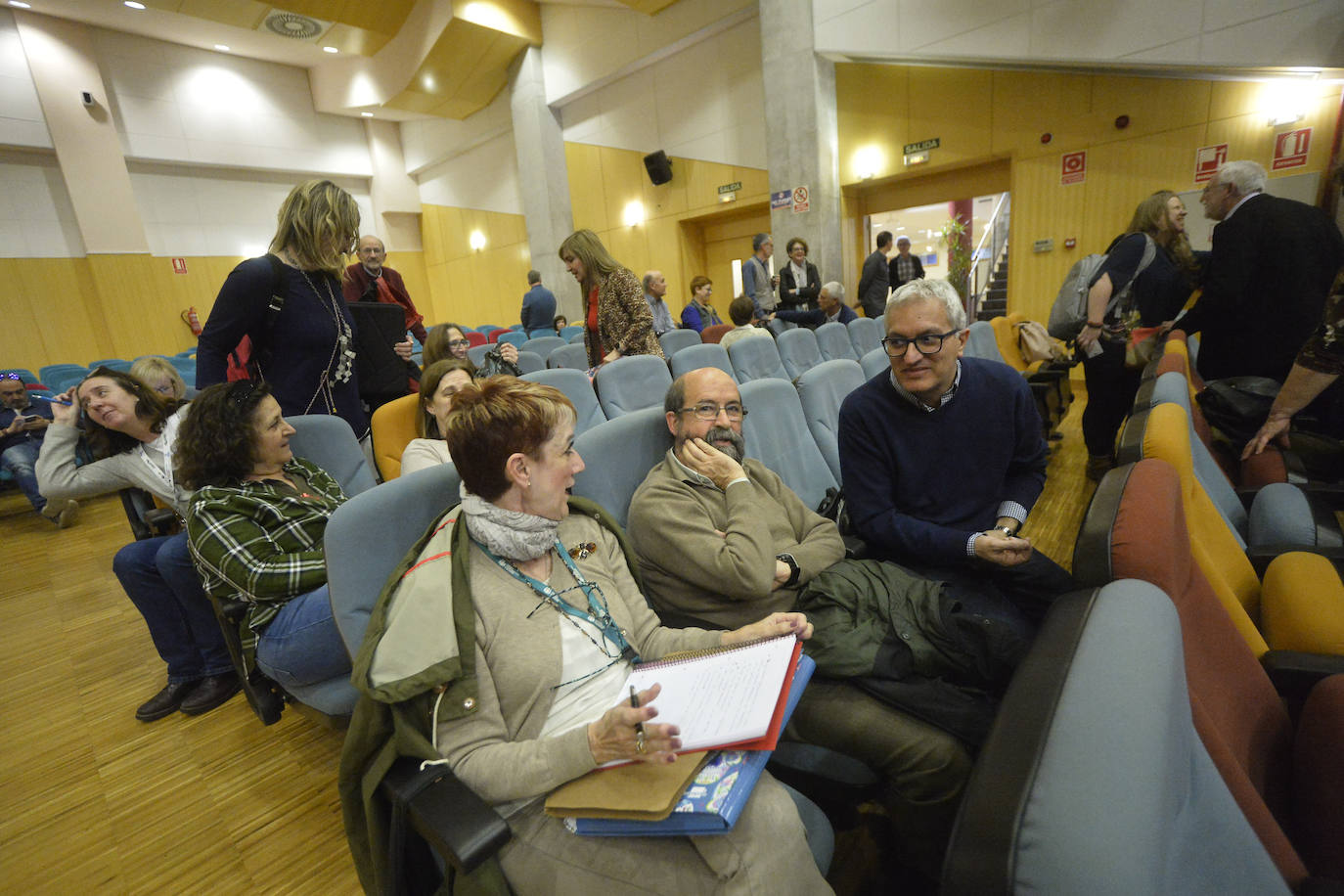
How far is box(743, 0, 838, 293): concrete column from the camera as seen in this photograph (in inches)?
246

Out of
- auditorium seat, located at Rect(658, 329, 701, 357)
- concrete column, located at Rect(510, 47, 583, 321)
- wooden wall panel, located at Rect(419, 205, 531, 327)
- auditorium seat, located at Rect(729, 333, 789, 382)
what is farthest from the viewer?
wooden wall panel, located at Rect(419, 205, 531, 327)

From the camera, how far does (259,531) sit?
1484 millimetres

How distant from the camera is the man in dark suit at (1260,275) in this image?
239cm

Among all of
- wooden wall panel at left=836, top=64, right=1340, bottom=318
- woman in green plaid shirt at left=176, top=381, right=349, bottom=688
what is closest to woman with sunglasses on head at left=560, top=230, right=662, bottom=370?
woman in green plaid shirt at left=176, top=381, right=349, bottom=688

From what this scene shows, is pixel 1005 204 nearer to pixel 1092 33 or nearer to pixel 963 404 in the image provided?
pixel 1092 33

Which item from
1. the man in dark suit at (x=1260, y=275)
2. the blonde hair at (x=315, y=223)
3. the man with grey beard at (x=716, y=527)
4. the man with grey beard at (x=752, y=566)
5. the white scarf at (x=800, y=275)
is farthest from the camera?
the white scarf at (x=800, y=275)

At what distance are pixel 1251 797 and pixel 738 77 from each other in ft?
28.0

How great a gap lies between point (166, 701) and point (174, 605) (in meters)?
0.35

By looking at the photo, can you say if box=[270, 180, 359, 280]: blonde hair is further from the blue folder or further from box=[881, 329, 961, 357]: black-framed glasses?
the blue folder

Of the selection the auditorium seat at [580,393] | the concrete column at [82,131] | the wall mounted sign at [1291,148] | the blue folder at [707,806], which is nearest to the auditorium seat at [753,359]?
the auditorium seat at [580,393]

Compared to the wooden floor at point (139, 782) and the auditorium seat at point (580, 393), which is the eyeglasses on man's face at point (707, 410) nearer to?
the auditorium seat at point (580, 393)

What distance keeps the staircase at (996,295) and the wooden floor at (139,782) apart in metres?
6.18

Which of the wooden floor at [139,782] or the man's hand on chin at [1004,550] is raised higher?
the man's hand on chin at [1004,550]

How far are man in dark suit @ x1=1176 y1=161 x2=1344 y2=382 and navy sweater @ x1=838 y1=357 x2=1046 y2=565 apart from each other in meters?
1.81
